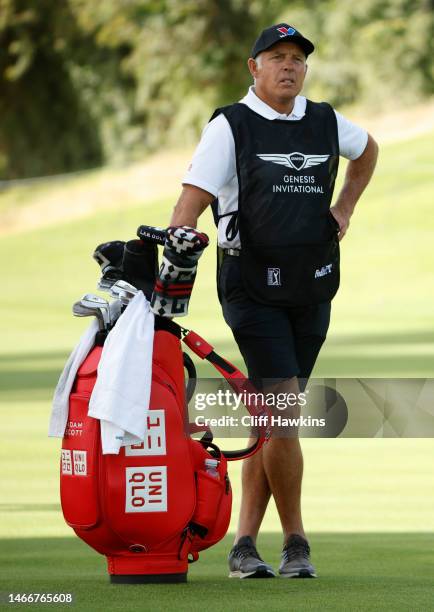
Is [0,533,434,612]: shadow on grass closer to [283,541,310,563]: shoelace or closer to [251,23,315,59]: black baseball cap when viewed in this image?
[283,541,310,563]: shoelace

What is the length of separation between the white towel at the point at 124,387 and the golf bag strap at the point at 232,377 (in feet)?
0.90

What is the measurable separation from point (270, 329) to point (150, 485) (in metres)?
0.81

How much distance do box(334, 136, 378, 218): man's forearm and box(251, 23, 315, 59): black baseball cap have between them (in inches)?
19.0

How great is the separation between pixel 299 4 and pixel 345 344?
27722 mm

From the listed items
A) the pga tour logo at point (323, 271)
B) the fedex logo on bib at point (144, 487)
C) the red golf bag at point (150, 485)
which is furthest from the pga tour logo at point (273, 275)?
the fedex logo on bib at point (144, 487)

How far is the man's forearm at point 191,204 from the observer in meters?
5.02

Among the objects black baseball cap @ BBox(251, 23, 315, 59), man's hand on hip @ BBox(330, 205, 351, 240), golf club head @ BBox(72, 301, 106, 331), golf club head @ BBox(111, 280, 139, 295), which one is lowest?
golf club head @ BBox(72, 301, 106, 331)

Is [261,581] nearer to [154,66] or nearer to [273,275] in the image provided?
[273,275]

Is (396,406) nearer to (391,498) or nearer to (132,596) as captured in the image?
(132,596)

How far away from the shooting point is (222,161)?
16.7 ft

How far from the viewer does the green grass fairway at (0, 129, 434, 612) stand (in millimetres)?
4625

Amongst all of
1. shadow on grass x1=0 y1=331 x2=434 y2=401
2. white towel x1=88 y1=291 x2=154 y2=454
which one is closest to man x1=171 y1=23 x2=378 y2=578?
white towel x1=88 y1=291 x2=154 y2=454

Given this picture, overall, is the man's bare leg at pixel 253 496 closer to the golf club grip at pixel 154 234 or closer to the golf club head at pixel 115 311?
the golf club head at pixel 115 311

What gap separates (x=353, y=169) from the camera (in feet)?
18.8
